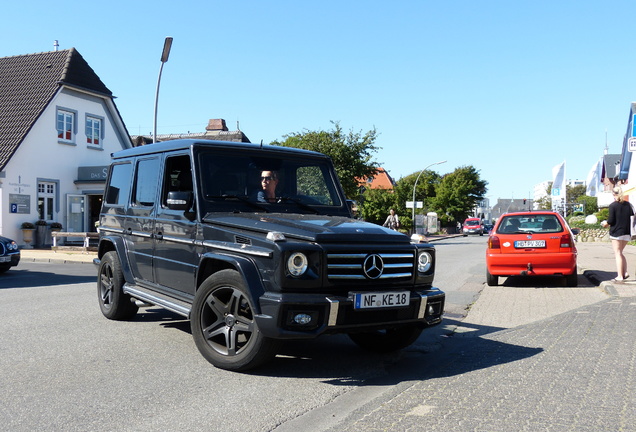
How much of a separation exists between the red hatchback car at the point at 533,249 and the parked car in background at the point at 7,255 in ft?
34.4

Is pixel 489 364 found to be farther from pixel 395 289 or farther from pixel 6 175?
pixel 6 175

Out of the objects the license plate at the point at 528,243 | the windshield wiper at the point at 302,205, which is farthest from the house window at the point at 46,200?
the windshield wiper at the point at 302,205

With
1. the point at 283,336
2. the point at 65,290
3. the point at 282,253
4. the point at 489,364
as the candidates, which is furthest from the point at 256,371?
the point at 65,290

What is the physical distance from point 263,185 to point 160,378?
2.08 metres

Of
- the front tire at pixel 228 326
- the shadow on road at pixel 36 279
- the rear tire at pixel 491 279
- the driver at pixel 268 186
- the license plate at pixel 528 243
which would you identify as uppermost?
the driver at pixel 268 186

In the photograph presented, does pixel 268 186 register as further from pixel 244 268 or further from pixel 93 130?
pixel 93 130

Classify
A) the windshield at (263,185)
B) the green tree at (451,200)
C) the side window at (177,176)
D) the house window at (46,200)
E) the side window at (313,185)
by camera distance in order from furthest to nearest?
the green tree at (451,200)
the house window at (46,200)
the side window at (313,185)
the side window at (177,176)
the windshield at (263,185)

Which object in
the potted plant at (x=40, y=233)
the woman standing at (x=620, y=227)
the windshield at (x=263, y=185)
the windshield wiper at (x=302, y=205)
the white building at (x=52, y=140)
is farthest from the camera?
the potted plant at (x=40, y=233)

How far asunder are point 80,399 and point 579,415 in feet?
10.5

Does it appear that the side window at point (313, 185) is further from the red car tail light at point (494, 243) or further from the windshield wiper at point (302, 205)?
the red car tail light at point (494, 243)

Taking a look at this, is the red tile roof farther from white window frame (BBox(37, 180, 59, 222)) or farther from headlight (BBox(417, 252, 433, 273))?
headlight (BBox(417, 252, 433, 273))

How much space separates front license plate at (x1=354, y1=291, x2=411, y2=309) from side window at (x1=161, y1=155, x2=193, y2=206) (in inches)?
80.4

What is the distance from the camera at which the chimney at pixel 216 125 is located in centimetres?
5375

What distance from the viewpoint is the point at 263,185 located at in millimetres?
6086
